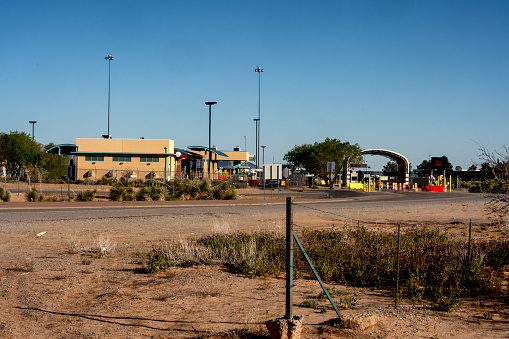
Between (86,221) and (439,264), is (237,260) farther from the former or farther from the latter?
(86,221)

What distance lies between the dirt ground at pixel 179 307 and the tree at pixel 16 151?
198ft

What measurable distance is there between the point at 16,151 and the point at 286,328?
67.1 meters

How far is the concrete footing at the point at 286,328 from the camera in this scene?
5250 mm

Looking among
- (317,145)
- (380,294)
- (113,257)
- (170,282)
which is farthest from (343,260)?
(317,145)

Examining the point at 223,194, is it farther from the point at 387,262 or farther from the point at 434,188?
the point at 434,188

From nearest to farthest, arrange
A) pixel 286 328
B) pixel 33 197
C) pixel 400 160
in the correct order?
pixel 286 328 → pixel 33 197 → pixel 400 160

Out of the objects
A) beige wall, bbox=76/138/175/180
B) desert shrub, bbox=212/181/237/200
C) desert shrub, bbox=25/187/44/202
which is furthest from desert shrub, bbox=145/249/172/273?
beige wall, bbox=76/138/175/180

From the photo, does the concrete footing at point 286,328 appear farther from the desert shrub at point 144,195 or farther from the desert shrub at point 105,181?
the desert shrub at point 105,181

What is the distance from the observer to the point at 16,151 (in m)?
63.8

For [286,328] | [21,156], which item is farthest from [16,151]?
[286,328]

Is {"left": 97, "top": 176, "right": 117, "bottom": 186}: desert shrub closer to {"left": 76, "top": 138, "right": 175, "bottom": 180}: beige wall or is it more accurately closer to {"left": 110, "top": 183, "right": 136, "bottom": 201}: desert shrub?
{"left": 76, "top": 138, "right": 175, "bottom": 180}: beige wall

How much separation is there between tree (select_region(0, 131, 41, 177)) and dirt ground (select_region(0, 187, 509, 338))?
198 feet

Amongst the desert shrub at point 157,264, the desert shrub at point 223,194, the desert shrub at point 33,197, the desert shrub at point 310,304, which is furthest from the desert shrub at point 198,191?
the desert shrub at point 310,304

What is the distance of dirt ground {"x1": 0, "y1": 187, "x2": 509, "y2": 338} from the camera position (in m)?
5.85
